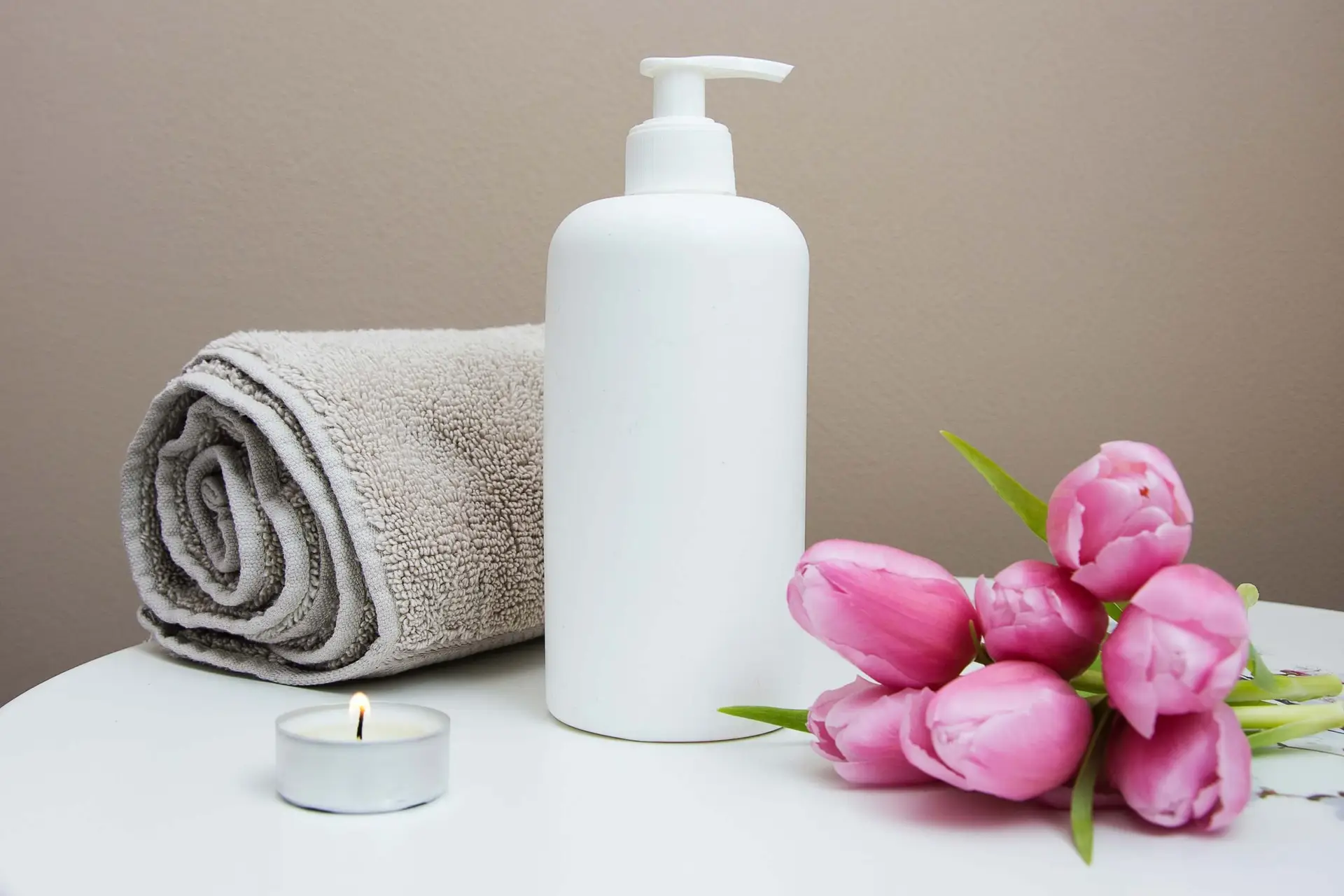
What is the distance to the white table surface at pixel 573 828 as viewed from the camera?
0.30 metres

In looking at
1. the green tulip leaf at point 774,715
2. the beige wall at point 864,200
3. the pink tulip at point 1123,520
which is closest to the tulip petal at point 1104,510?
the pink tulip at point 1123,520

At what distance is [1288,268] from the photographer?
839 mm

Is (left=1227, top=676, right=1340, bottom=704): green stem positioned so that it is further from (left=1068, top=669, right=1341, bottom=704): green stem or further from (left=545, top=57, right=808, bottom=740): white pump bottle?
(left=545, top=57, right=808, bottom=740): white pump bottle

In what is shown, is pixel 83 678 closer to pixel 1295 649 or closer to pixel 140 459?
pixel 140 459

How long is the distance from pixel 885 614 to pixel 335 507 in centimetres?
23

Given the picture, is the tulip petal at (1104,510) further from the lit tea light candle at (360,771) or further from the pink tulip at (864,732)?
the lit tea light candle at (360,771)

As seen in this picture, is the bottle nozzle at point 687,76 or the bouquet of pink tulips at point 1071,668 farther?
the bottle nozzle at point 687,76

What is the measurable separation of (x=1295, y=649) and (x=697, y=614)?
33 cm

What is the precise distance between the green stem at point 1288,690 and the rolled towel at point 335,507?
0.95ft

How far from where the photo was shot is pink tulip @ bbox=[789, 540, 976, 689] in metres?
0.35

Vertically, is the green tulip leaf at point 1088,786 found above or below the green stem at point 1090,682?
below

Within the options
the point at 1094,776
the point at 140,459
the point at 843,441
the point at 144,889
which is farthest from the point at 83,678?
the point at 843,441

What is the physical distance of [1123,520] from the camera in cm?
32

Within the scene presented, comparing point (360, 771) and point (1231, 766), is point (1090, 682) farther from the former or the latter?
point (360, 771)
